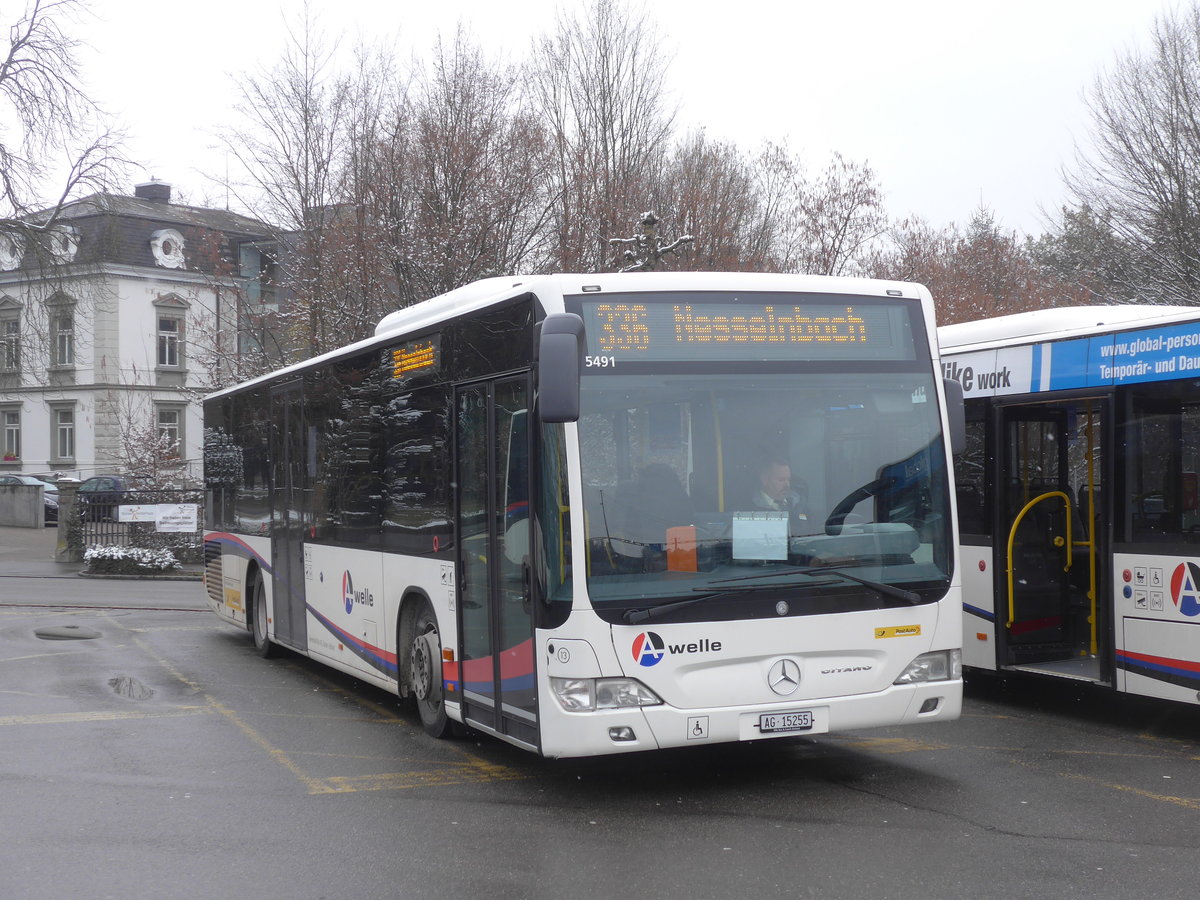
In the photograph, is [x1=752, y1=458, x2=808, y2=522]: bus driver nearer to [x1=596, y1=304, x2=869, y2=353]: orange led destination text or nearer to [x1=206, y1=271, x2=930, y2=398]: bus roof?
[x1=596, y1=304, x2=869, y2=353]: orange led destination text

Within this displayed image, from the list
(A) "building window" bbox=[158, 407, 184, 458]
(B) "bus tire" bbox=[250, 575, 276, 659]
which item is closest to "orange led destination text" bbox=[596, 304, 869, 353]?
(B) "bus tire" bbox=[250, 575, 276, 659]

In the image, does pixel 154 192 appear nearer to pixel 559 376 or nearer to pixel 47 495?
pixel 47 495

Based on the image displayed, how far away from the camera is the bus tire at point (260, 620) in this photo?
560 inches

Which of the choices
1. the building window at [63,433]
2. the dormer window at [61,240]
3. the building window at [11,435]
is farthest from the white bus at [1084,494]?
the building window at [11,435]

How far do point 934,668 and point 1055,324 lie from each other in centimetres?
369

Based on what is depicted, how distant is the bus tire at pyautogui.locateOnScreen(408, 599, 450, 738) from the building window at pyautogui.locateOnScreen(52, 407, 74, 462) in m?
49.6

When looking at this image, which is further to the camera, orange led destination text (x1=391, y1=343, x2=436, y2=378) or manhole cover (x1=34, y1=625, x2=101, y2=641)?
manhole cover (x1=34, y1=625, x2=101, y2=641)

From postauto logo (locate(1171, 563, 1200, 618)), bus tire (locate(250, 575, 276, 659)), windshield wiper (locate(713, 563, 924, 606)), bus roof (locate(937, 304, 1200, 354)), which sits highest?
bus roof (locate(937, 304, 1200, 354))

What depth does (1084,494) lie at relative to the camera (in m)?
10.5

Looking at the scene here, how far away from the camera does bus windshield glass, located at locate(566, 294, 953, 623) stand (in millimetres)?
7066

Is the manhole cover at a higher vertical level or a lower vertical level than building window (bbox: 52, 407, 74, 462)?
lower

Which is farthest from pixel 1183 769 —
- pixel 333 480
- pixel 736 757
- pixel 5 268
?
pixel 5 268

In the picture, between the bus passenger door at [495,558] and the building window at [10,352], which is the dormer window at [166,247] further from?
the bus passenger door at [495,558]

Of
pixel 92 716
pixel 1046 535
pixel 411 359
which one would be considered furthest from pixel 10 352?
pixel 1046 535
